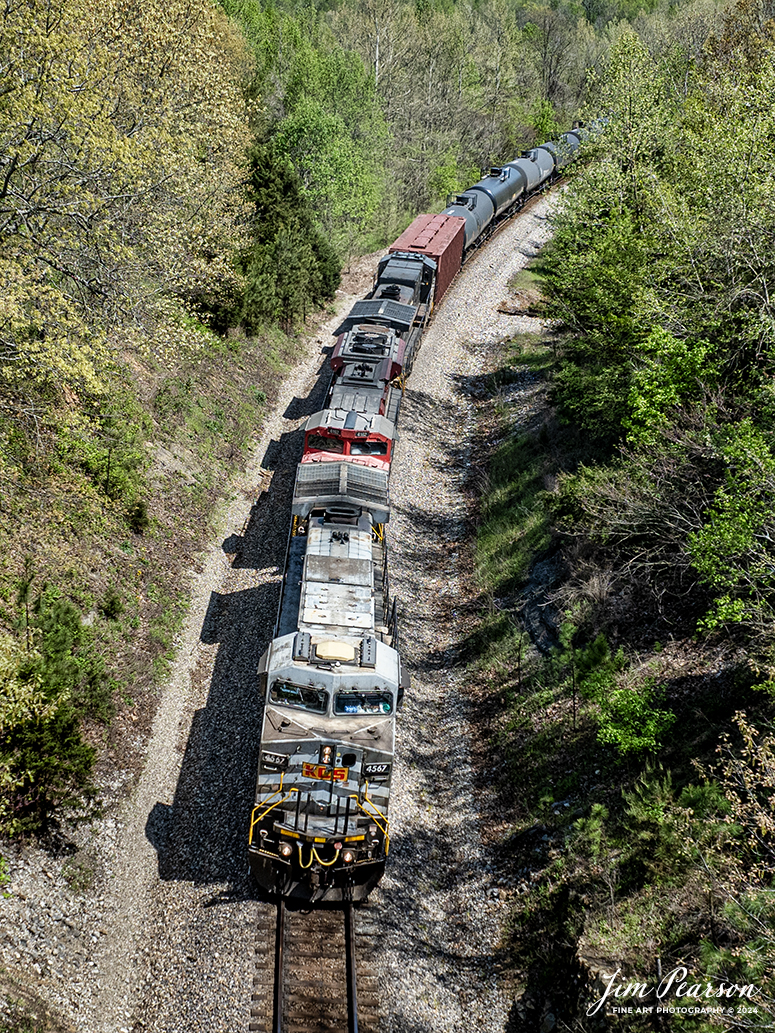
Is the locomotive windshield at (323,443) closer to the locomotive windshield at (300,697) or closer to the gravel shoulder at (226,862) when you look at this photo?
the gravel shoulder at (226,862)

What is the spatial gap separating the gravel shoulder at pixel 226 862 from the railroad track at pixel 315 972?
0.95ft

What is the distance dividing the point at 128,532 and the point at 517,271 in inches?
1318

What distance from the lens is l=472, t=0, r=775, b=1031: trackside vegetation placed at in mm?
12641

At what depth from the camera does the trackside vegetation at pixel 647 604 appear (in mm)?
12641

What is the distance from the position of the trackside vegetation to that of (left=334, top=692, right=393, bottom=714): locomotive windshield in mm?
4659

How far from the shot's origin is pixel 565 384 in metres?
28.9

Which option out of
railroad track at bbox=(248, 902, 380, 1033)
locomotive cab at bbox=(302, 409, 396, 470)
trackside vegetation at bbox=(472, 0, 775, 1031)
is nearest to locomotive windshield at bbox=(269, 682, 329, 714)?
railroad track at bbox=(248, 902, 380, 1033)

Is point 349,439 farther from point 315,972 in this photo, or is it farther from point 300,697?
point 315,972

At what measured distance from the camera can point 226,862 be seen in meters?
15.3

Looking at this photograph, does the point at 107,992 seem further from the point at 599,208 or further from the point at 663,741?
the point at 599,208

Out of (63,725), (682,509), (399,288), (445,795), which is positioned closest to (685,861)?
(445,795)

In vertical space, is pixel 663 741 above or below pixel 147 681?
below

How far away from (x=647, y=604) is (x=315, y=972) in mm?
11608

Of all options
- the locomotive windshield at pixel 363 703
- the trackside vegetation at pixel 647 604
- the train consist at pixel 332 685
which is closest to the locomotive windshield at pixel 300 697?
the train consist at pixel 332 685
